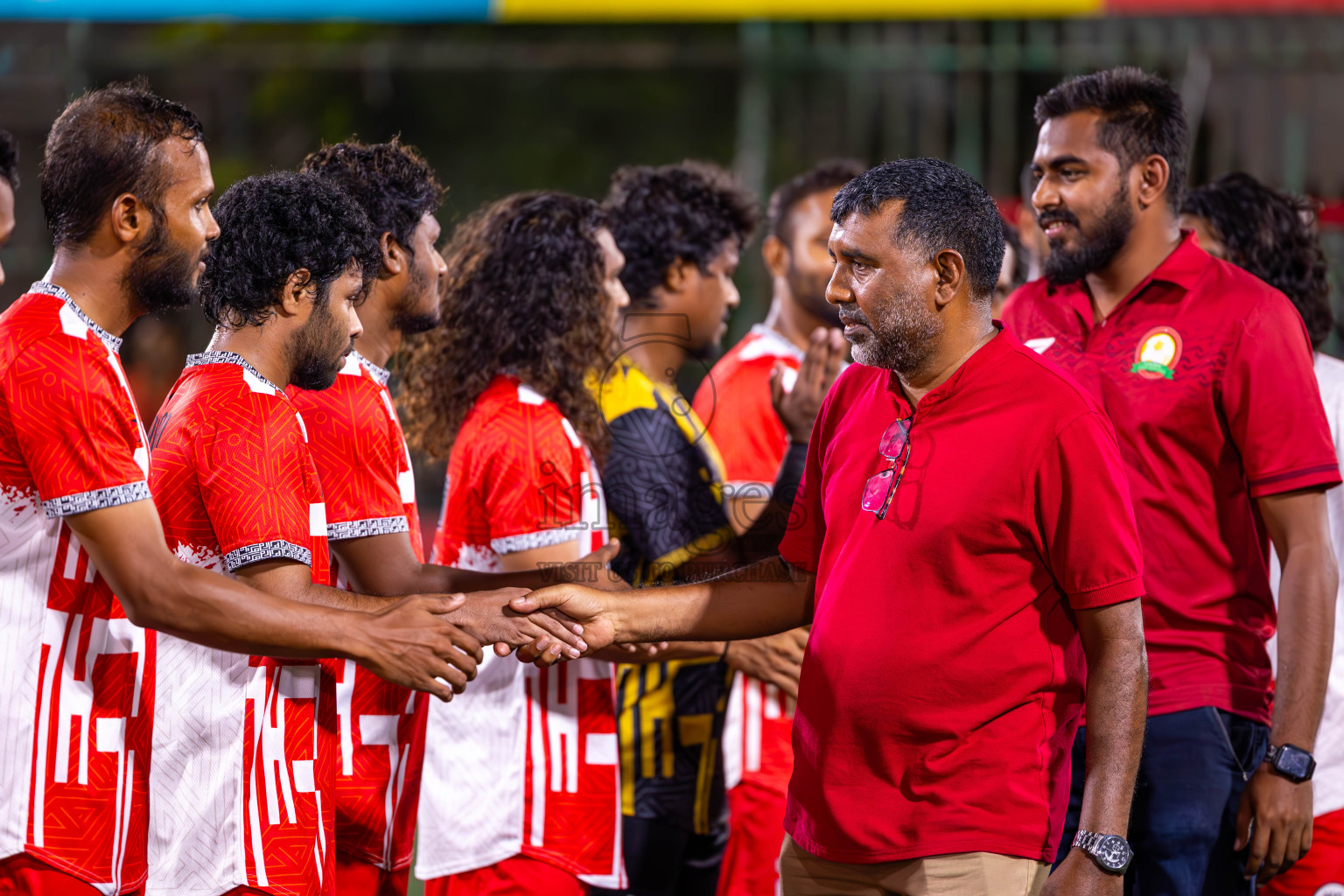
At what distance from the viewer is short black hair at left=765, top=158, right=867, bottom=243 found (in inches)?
213

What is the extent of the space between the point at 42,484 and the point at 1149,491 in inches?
94.2

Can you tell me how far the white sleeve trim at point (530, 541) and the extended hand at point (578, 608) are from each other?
13.2 inches

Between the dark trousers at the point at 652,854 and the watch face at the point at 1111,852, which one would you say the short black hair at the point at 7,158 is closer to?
the dark trousers at the point at 652,854

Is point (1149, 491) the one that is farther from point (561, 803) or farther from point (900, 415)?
point (561, 803)

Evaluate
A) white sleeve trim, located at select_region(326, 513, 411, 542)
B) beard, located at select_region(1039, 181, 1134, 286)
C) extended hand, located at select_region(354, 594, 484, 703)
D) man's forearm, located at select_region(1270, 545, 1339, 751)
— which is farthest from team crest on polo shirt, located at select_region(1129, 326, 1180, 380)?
white sleeve trim, located at select_region(326, 513, 411, 542)

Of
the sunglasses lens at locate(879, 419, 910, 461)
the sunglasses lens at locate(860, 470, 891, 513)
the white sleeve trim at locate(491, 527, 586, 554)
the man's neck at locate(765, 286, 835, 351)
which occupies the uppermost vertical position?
the man's neck at locate(765, 286, 835, 351)

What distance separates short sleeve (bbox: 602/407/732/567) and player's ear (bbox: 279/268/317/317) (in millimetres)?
1201

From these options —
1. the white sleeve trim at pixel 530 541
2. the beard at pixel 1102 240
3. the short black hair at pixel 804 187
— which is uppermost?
the short black hair at pixel 804 187

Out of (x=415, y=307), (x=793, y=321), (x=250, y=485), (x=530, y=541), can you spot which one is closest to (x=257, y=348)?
(x=250, y=485)

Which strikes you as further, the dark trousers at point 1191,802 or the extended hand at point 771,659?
the extended hand at point 771,659

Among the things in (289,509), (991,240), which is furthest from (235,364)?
(991,240)

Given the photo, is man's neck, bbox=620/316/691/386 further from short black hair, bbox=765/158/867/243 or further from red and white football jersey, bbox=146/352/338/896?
red and white football jersey, bbox=146/352/338/896

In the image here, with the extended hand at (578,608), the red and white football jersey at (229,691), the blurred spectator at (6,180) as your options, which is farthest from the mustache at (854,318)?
the blurred spectator at (6,180)

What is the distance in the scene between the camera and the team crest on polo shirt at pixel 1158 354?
3.26 meters
